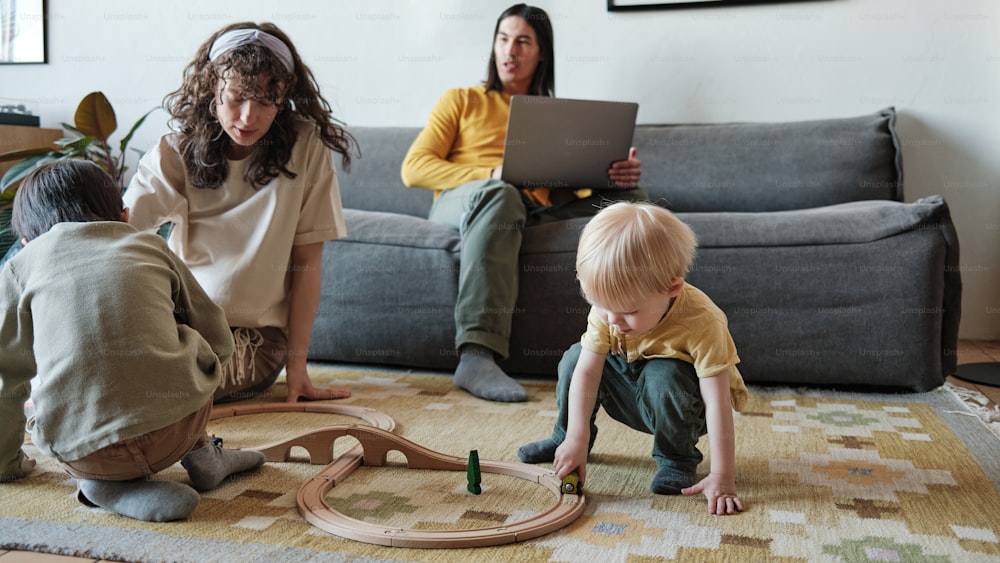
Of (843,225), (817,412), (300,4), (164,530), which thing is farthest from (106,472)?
(300,4)

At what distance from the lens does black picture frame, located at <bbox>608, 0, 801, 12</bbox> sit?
9.31 feet

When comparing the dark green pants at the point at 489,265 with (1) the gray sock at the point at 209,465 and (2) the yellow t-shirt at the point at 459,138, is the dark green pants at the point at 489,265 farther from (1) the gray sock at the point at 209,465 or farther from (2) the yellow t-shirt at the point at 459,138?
(1) the gray sock at the point at 209,465

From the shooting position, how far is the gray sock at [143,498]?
1.18m

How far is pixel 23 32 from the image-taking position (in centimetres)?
345

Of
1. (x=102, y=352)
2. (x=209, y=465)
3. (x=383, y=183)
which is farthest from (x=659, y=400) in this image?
(x=383, y=183)

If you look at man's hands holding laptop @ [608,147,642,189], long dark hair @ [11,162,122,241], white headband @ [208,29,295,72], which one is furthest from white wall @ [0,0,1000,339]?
long dark hair @ [11,162,122,241]

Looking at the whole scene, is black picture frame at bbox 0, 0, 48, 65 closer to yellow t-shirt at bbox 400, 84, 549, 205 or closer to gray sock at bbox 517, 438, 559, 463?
yellow t-shirt at bbox 400, 84, 549, 205

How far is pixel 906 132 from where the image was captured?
277 cm

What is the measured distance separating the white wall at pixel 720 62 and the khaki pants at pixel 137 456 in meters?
2.06

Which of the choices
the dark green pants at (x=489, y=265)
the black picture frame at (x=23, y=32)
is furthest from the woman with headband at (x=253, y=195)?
the black picture frame at (x=23, y=32)

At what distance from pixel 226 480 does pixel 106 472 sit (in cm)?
20

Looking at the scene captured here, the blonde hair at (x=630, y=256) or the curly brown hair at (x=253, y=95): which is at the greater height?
the curly brown hair at (x=253, y=95)

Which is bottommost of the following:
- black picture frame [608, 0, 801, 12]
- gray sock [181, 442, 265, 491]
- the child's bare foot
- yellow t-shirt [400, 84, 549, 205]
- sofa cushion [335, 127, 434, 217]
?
the child's bare foot

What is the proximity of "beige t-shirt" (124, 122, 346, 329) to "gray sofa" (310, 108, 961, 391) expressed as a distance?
40 centimetres
